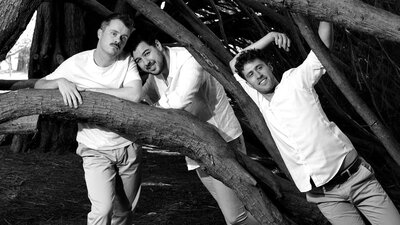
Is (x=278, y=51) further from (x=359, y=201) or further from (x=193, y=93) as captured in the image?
(x=359, y=201)

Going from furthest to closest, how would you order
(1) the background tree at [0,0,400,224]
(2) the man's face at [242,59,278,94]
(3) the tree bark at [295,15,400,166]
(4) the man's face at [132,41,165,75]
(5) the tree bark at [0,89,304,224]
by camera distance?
(4) the man's face at [132,41,165,75]
(5) the tree bark at [0,89,304,224]
(2) the man's face at [242,59,278,94]
(3) the tree bark at [295,15,400,166]
(1) the background tree at [0,0,400,224]

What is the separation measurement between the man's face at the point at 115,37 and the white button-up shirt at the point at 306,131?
34.1 inches

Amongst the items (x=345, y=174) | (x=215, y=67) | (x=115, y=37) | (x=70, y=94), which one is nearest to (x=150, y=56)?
(x=115, y=37)

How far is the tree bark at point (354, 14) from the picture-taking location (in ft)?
8.13

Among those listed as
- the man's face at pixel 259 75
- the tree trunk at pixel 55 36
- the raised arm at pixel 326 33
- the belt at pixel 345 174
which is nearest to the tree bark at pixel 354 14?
the raised arm at pixel 326 33

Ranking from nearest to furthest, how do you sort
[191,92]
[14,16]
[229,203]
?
[14,16], [191,92], [229,203]

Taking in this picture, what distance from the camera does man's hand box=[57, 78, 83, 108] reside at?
324 centimetres

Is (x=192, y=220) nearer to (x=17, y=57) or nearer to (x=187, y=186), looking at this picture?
(x=187, y=186)

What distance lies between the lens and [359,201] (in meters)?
3.05

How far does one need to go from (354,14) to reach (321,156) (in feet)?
2.36

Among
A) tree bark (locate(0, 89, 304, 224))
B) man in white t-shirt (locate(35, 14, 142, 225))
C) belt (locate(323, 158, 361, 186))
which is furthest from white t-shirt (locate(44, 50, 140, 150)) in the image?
belt (locate(323, 158, 361, 186))

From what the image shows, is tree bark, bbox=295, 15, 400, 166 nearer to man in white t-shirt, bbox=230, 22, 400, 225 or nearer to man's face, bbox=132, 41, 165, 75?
man in white t-shirt, bbox=230, 22, 400, 225

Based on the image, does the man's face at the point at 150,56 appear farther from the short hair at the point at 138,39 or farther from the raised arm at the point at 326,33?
the raised arm at the point at 326,33

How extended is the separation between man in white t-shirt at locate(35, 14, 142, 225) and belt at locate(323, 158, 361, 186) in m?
1.08
